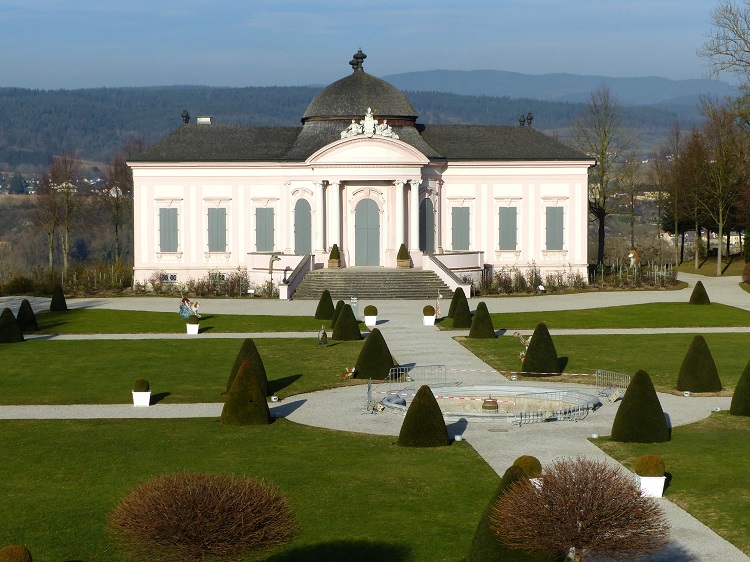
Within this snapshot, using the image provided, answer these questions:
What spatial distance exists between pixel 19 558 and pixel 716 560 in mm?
9836

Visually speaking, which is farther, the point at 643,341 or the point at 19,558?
the point at 643,341

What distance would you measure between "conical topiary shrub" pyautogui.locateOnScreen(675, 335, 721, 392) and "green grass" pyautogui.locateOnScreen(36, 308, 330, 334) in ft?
54.8

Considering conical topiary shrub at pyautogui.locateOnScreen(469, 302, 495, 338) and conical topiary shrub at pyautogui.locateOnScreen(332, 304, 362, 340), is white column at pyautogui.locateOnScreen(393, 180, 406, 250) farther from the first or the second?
conical topiary shrub at pyautogui.locateOnScreen(332, 304, 362, 340)

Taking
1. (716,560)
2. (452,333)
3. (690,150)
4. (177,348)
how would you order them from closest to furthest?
(716,560)
(177,348)
(452,333)
(690,150)

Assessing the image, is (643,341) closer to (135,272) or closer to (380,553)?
(380,553)

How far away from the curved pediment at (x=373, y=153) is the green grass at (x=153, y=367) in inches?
808

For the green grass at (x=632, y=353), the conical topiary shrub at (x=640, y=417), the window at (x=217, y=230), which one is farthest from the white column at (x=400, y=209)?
the conical topiary shrub at (x=640, y=417)

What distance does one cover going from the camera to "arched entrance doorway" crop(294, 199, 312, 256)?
207ft

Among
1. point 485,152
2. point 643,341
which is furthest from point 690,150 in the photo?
point 643,341

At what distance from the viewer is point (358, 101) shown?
64938 mm

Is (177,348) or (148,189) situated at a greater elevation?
(148,189)

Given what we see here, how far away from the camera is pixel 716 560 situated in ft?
57.9

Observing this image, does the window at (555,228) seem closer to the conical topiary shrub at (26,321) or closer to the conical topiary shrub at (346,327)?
the conical topiary shrub at (346,327)

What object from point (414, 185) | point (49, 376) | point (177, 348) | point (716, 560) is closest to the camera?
point (716, 560)
